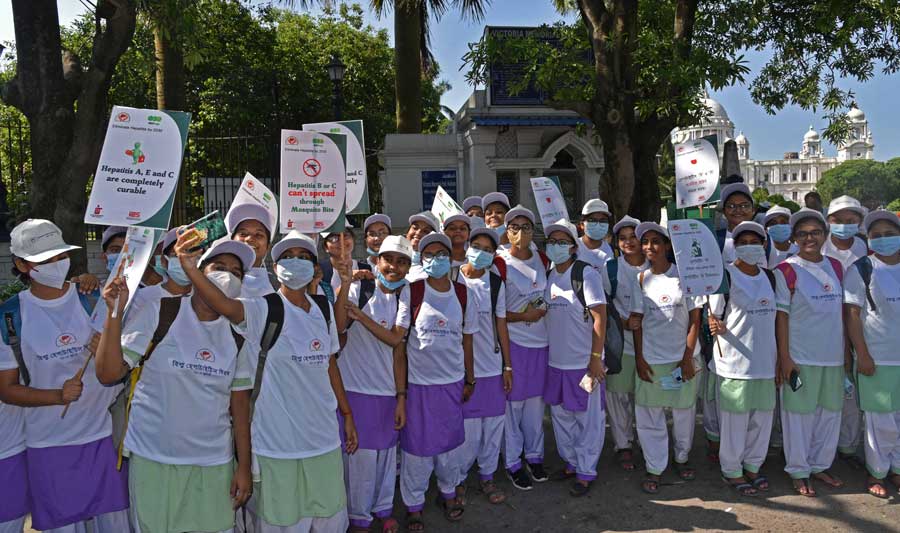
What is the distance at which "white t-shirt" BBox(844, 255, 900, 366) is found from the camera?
4711 millimetres

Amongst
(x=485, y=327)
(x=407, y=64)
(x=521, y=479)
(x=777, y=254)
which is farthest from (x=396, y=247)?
(x=407, y=64)

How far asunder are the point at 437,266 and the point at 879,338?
331 cm

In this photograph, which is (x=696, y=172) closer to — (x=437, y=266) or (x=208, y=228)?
(x=437, y=266)

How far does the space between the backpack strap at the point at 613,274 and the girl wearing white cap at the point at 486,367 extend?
970 mm

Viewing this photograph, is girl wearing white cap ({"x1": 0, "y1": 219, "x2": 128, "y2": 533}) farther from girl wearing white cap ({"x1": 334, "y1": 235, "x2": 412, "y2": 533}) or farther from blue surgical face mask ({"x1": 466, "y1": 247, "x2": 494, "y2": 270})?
blue surgical face mask ({"x1": 466, "y1": 247, "x2": 494, "y2": 270})

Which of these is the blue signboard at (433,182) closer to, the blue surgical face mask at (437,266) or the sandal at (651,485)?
the sandal at (651,485)

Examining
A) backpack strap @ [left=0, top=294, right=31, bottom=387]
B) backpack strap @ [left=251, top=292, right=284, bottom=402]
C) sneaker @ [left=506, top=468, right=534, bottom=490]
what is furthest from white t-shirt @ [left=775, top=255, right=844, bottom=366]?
backpack strap @ [left=0, top=294, right=31, bottom=387]

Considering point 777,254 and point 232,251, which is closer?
point 232,251

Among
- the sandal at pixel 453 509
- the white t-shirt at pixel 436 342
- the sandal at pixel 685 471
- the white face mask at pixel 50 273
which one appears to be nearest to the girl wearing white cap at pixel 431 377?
the white t-shirt at pixel 436 342

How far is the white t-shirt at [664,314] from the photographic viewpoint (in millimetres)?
4828

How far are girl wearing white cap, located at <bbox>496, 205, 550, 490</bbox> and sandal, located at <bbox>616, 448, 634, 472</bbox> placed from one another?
69cm

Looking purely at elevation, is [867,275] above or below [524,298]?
above

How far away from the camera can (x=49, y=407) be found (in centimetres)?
325

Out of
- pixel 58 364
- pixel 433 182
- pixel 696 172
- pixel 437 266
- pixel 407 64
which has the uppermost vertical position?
pixel 407 64
